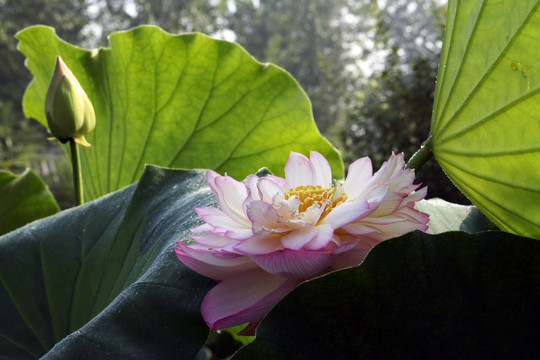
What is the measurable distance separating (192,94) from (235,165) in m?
0.16

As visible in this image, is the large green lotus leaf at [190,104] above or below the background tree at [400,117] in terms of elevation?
above

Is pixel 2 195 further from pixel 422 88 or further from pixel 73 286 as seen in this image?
pixel 422 88

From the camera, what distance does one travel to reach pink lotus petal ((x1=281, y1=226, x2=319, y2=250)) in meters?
0.33

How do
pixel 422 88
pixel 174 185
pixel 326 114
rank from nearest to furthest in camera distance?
pixel 174 185 → pixel 422 88 → pixel 326 114

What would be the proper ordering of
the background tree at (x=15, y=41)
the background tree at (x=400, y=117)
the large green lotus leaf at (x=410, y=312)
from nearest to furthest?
1. the large green lotus leaf at (x=410, y=312)
2. the background tree at (x=400, y=117)
3. the background tree at (x=15, y=41)

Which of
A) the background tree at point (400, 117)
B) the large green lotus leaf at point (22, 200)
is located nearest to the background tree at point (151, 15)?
the background tree at point (400, 117)

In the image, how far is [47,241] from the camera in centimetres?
69

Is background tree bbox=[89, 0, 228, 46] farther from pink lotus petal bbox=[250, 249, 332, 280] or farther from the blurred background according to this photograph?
pink lotus petal bbox=[250, 249, 332, 280]

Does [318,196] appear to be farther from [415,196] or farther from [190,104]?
[190,104]

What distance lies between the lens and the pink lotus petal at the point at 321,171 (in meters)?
0.45

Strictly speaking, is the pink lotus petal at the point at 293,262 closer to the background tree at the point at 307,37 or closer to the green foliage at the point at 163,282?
the green foliage at the point at 163,282

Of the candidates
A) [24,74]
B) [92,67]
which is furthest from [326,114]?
[92,67]

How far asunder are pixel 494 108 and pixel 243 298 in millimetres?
270

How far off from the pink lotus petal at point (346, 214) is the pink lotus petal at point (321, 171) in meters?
0.09
